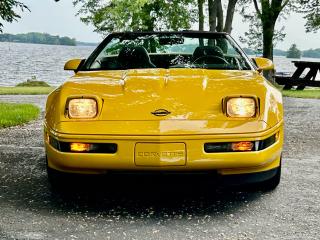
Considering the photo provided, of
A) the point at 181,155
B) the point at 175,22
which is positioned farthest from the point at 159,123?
the point at 175,22

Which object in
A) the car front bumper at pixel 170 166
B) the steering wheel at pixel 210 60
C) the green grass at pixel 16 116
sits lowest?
the green grass at pixel 16 116

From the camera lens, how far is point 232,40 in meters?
5.01

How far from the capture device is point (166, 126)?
341 centimetres

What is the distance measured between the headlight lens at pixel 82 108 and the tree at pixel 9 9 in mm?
7561

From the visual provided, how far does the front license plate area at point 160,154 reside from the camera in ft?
11.1

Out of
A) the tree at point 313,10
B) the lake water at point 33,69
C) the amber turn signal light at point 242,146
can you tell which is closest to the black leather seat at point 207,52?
the amber turn signal light at point 242,146

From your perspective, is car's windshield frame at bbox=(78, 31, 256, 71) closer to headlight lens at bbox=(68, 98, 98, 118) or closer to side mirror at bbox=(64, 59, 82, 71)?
side mirror at bbox=(64, 59, 82, 71)

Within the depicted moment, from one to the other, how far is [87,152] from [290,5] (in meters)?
25.9

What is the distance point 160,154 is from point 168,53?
2.09 m

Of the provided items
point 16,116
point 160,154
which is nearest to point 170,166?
point 160,154

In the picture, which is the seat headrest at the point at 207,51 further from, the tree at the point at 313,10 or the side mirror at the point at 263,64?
the tree at the point at 313,10

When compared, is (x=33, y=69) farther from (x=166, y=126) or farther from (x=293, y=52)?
(x=166, y=126)

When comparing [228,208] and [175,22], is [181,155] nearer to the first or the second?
[228,208]

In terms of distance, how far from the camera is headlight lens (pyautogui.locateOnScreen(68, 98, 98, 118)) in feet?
11.6
